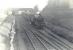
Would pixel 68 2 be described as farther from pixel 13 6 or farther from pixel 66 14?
pixel 13 6

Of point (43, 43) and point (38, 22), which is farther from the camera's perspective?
point (38, 22)

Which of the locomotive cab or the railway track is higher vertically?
the railway track

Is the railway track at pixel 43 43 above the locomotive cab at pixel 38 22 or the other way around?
above

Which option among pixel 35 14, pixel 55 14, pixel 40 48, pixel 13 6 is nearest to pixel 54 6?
pixel 55 14

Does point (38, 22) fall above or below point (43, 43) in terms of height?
below

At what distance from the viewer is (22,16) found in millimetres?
35062

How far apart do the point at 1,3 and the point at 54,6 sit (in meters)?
11.2

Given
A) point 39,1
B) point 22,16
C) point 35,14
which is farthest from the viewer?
point 22,16

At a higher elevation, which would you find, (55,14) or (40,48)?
(40,48)

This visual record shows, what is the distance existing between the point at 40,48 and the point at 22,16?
81.6 ft

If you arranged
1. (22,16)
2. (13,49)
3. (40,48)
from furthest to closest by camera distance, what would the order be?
(22,16) → (40,48) → (13,49)

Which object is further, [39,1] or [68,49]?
[39,1]

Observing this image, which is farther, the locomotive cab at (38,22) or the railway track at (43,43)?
the locomotive cab at (38,22)

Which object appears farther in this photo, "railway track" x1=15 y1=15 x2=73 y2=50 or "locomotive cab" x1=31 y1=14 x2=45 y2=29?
"locomotive cab" x1=31 y1=14 x2=45 y2=29
